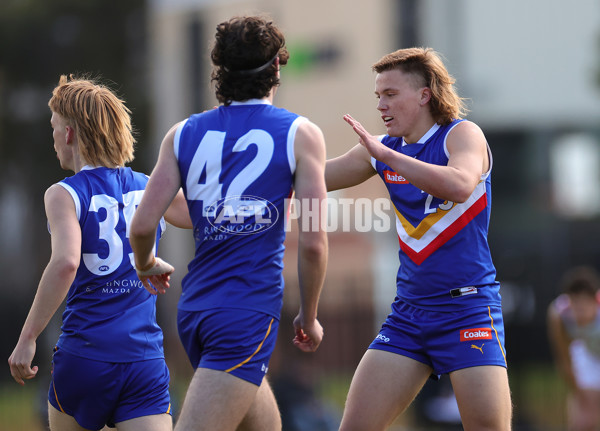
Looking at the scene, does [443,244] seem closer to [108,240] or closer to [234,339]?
[234,339]

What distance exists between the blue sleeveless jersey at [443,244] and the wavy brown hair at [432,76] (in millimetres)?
68

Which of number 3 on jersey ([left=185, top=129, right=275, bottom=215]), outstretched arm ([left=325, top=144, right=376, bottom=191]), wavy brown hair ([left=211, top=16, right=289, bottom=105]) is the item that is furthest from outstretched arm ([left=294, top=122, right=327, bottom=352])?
outstretched arm ([left=325, top=144, right=376, bottom=191])

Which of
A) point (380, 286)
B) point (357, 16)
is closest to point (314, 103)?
point (357, 16)

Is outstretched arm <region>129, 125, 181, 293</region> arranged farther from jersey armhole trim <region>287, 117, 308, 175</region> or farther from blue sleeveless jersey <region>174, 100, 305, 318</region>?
jersey armhole trim <region>287, 117, 308, 175</region>

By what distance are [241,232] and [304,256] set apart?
289 millimetres

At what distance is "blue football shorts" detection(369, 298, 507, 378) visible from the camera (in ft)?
14.7

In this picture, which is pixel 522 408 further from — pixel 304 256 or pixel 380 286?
pixel 304 256

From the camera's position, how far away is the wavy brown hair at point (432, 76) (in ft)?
15.5

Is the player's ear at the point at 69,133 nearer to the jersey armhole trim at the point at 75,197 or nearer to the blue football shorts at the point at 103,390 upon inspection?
the jersey armhole trim at the point at 75,197

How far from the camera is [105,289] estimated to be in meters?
4.41

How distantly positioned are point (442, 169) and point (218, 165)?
1062mm

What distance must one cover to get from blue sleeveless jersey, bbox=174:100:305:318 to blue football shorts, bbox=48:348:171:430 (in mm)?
570

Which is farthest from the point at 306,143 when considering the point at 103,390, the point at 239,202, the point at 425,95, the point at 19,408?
the point at 19,408

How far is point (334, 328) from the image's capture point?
50.8ft
